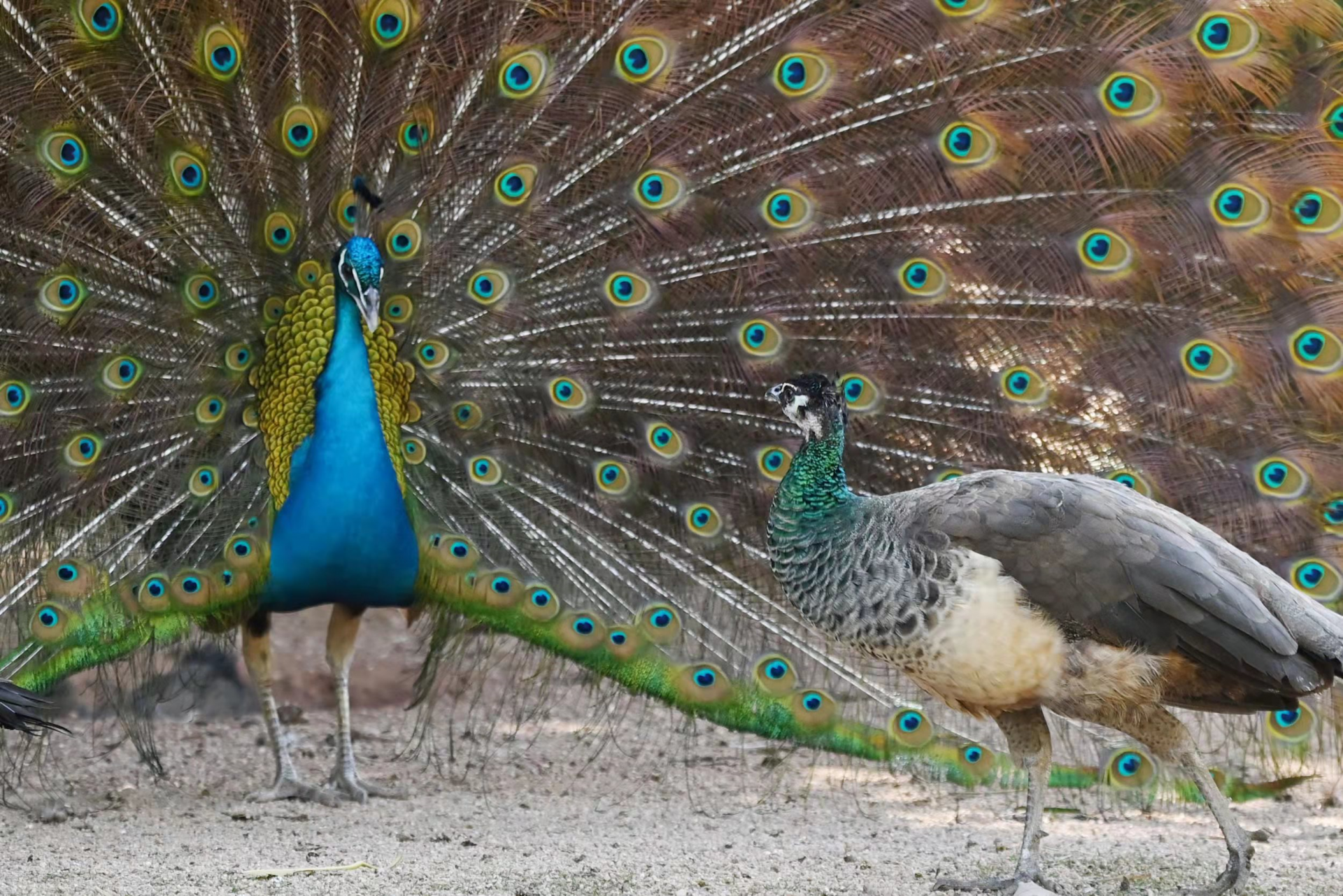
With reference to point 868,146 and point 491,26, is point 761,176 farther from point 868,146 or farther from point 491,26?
point 491,26

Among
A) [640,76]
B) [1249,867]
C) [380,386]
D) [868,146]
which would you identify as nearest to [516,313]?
[380,386]

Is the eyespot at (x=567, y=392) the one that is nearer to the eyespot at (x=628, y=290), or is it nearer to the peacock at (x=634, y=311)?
the peacock at (x=634, y=311)

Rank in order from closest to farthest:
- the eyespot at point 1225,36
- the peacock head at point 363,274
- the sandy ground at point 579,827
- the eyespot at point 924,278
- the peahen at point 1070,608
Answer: the peahen at point 1070,608
the sandy ground at point 579,827
the peacock head at point 363,274
the eyespot at point 1225,36
the eyespot at point 924,278

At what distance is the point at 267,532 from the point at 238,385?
42 centimetres

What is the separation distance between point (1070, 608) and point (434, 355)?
2.07 m

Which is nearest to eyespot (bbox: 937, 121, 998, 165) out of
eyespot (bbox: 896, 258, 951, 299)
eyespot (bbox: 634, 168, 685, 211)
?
eyespot (bbox: 896, 258, 951, 299)

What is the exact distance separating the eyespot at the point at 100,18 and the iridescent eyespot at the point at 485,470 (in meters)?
1.46

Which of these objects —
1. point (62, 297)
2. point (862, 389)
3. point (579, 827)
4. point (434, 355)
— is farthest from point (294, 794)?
point (862, 389)

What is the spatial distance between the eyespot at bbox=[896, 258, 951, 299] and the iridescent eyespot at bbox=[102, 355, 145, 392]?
2049mm

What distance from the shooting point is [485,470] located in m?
4.66

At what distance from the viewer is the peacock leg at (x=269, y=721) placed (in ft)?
15.2

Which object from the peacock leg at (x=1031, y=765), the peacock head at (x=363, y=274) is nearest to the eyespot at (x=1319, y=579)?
the peacock leg at (x=1031, y=765)

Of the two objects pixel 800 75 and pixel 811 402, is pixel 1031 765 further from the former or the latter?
pixel 800 75

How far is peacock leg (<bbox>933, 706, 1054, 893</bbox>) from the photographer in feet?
11.7
